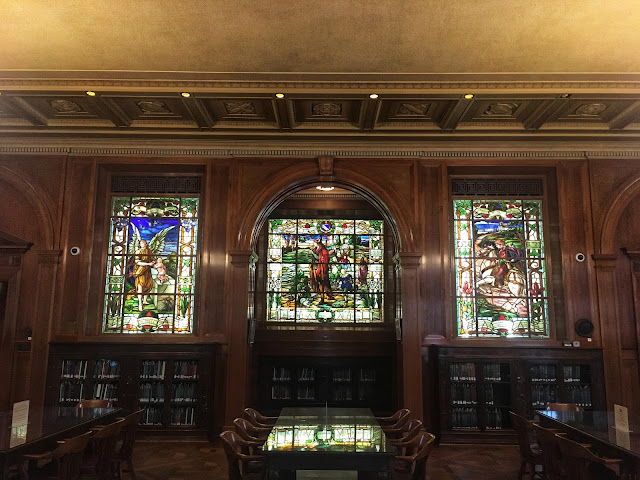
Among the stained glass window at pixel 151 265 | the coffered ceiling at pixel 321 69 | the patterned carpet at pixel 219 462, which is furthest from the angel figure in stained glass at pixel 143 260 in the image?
the patterned carpet at pixel 219 462

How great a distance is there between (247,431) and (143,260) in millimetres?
4406

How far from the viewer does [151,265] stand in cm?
888

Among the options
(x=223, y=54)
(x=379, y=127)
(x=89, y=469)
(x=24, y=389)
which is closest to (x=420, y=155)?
(x=379, y=127)

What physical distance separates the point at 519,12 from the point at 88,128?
6.46 metres

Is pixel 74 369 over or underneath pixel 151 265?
underneath

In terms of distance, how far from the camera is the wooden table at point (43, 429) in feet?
13.1

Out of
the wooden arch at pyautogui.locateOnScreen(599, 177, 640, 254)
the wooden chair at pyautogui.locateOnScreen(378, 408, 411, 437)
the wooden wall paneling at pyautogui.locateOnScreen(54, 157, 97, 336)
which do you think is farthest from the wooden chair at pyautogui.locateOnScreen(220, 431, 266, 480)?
the wooden arch at pyautogui.locateOnScreen(599, 177, 640, 254)

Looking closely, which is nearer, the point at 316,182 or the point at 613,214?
the point at 613,214

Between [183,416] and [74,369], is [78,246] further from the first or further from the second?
[183,416]

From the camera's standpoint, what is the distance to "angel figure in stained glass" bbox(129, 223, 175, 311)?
8781 millimetres

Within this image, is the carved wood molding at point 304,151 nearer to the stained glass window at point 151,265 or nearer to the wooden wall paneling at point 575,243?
the wooden wall paneling at point 575,243

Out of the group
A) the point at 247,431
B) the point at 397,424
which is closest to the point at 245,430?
the point at 247,431

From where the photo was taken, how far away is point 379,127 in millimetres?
8328

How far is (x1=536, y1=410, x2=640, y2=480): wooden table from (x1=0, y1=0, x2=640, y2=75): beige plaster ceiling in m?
4.11
